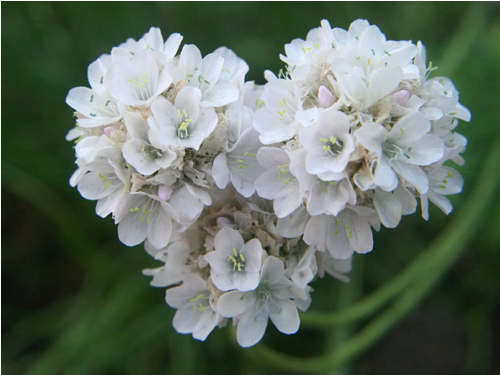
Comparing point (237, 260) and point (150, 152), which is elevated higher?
point (150, 152)

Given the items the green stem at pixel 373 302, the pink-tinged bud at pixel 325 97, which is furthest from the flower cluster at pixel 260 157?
the green stem at pixel 373 302

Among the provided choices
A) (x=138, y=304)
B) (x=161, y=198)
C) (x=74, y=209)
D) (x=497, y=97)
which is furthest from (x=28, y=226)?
(x=497, y=97)

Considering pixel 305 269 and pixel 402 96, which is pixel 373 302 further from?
pixel 402 96

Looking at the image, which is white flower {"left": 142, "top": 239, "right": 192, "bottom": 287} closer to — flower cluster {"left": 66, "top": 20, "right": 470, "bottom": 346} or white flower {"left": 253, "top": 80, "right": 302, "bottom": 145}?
flower cluster {"left": 66, "top": 20, "right": 470, "bottom": 346}

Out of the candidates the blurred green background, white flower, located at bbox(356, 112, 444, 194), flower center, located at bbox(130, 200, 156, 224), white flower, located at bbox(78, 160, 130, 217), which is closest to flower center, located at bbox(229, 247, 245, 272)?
flower center, located at bbox(130, 200, 156, 224)

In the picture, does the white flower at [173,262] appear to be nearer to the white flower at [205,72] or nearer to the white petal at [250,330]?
the white petal at [250,330]

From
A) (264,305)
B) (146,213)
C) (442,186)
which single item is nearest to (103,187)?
(146,213)
